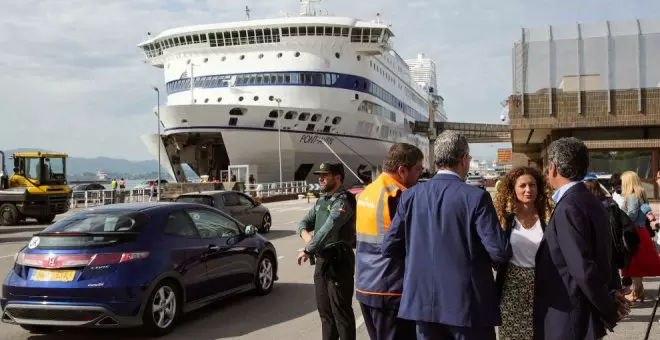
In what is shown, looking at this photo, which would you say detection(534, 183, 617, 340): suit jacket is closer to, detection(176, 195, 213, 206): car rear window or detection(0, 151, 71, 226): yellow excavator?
detection(176, 195, 213, 206): car rear window

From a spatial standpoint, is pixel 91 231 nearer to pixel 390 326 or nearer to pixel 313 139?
pixel 390 326

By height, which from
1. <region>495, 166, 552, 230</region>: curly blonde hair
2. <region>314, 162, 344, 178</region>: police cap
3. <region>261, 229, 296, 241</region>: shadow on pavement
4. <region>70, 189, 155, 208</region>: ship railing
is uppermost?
<region>314, 162, 344, 178</region>: police cap

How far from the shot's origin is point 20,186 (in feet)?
69.3

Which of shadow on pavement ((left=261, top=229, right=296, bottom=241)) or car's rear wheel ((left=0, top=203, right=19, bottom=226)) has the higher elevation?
car's rear wheel ((left=0, top=203, right=19, bottom=226))

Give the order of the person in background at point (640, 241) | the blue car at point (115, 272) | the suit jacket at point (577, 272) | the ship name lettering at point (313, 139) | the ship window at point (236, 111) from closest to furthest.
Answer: the suit jacket at point (577, 272) < the blue car at point (115, 272) < the person in background at point (640, 241) < the ship window at point (236, 111) < the ship name lettering at point (313, 139)

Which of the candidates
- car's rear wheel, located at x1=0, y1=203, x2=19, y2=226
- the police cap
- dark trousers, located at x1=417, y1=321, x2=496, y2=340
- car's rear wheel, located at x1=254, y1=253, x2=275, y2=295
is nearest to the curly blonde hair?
dark trousers, located at x1=417, y1=321, x2=496, y2=340

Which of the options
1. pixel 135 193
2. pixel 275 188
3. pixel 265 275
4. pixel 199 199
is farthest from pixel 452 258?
pixel 135 193

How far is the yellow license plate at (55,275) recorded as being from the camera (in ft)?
18.4

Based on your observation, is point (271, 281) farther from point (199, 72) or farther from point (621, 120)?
point (199, 72)

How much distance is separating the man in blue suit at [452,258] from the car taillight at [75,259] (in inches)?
135

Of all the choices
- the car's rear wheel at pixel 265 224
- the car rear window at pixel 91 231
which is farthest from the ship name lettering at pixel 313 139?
the car rear window at pixel 91 231

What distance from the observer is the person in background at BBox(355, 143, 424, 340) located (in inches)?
147

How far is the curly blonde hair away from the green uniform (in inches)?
48.6

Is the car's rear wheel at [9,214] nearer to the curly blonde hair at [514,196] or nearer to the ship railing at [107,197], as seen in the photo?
the ship railing at [107,197]
